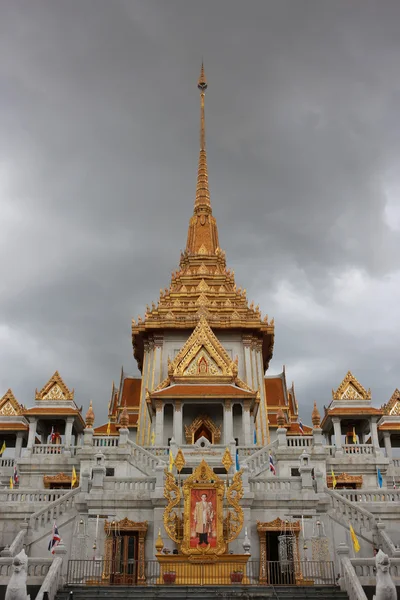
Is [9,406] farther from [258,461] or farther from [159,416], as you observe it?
[258,461]

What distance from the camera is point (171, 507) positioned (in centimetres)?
2431

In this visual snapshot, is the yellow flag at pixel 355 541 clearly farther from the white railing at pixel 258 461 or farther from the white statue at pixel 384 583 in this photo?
the white railing at pixel 258 461

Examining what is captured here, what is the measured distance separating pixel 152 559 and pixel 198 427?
14640 millimetres

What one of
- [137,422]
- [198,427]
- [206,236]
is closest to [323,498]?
[198,427]

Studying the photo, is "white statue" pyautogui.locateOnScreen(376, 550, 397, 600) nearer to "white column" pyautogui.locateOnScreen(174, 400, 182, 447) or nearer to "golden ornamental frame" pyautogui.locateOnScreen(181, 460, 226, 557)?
"golden ornamental frame" pyautogui.locateOnScreen(181, 460, 226, 557)

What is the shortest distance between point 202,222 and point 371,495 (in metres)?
34.8

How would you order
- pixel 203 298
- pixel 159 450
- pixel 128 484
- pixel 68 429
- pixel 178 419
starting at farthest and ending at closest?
pixel 203 298 < pixel 68 429 < pixel 178 419 < pixel 159 450 < pixel 128 484

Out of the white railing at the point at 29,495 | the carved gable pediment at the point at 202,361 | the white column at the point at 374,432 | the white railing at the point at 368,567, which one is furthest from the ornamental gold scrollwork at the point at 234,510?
the white column at the point at 374,432

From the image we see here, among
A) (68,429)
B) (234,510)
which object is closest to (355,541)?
(234,510)

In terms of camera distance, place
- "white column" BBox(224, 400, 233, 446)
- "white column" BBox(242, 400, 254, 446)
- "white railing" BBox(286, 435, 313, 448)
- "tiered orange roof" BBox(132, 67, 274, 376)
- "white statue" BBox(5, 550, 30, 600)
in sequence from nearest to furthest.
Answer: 1. "white statue" BBox(5, 550, 30, 600)
2. "white railing" BBox(286, 435, 313, 448)
3. "white column" BBox(224, 400, 233, 446)
4. "white column" BBox(242, 400, 254, 446)
5. "tiered orange roof" BBox(132, 67, 274, 376)

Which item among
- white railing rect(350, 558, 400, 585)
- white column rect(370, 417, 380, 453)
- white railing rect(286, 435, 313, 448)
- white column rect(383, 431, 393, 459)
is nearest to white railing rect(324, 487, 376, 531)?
white railing rect(350, 558, 400, 585)

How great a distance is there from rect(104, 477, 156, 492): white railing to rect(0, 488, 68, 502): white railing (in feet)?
6.66

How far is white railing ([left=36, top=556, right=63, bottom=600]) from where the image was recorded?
1830cm

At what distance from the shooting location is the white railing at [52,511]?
2494 cm
